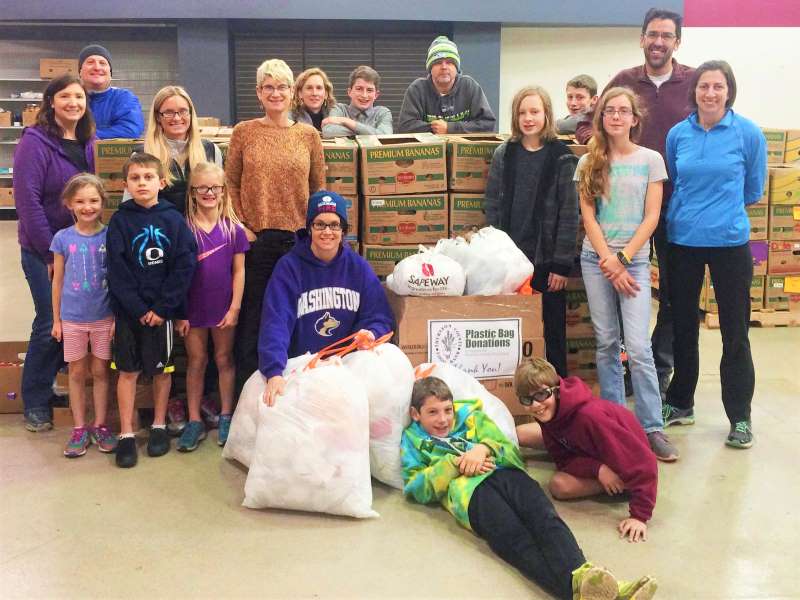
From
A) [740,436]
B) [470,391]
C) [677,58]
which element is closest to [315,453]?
[470,391]

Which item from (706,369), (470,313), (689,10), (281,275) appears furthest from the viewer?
(689,10)

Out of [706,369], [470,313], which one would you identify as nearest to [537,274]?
[470,313]

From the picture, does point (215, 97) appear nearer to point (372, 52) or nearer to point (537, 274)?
point (372, 52)

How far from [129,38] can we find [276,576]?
11.0 m

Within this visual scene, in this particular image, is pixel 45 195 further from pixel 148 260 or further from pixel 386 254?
pixel 386 254

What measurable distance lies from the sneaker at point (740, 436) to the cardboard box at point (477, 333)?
907mm

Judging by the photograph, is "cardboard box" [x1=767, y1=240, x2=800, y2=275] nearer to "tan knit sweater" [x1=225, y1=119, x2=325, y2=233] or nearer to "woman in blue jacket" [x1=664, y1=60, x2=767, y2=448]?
"woman in blue jacket" [x1=664, y1=60, x2=767, y2=448]

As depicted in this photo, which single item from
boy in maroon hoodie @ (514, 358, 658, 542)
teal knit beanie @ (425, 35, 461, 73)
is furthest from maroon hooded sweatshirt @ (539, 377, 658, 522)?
teal knit beanie @ (425, 35, 461, 73)

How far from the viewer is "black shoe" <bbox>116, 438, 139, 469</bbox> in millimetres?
3062

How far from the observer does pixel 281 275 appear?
3080 mm

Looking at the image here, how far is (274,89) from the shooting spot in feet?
10.9

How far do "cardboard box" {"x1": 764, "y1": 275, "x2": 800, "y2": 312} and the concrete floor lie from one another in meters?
2.74

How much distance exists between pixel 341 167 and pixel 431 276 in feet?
2.77

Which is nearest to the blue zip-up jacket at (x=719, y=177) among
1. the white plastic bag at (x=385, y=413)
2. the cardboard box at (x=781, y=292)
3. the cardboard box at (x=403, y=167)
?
the cardboard box at (x=403, y=167)
